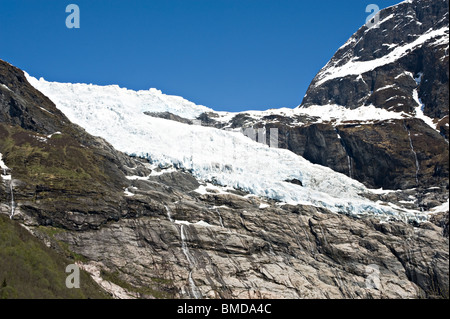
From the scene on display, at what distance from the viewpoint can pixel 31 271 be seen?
10544cm

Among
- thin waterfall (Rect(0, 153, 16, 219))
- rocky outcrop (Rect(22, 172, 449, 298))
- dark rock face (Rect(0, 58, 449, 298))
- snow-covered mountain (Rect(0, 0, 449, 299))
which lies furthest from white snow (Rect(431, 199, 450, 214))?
thin waterfall (Rect(0, 153, 16, 219))

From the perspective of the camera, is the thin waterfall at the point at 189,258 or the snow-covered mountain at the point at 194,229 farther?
the snow-covered mountain at the point at 194,229

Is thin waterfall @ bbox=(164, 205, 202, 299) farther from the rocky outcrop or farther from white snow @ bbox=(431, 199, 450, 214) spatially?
white snow @ bbox=(431, 199, 450, 214)

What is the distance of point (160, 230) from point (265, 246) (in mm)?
34104

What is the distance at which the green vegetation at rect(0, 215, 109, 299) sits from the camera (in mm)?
97750

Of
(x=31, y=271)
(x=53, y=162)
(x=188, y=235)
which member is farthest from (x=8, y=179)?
(x=31, y=271)

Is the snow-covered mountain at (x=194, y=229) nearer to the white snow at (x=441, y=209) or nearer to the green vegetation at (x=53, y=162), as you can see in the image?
the green vegetation at (x=53, y=162)

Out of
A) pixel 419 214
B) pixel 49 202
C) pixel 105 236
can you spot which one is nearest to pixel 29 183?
pixel 49 202

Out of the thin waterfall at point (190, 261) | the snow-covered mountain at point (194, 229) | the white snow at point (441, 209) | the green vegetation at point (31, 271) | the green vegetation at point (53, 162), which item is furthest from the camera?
the white snow at point (441, 209)

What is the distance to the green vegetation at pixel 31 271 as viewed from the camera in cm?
9775

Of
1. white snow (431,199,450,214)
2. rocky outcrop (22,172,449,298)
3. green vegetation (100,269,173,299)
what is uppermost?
white snow (431,199,450,214)

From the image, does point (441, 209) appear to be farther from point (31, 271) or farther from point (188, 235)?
point (31, 271)

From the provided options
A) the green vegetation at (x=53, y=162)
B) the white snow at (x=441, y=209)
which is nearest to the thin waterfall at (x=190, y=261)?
the green vegetation at (x=53, y=162)

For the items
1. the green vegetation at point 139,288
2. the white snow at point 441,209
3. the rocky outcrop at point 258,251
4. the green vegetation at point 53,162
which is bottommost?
the green vegetation at point 139,288
